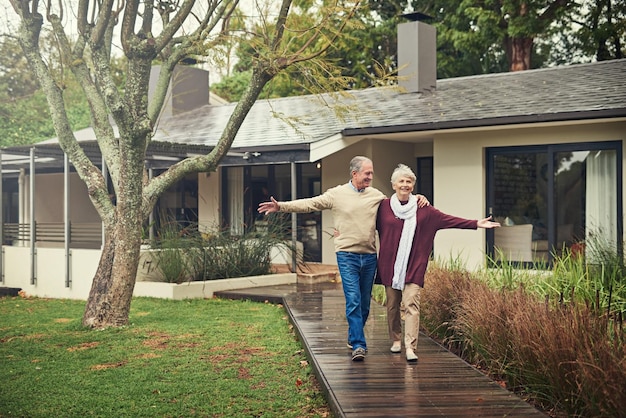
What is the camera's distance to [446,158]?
574 inches

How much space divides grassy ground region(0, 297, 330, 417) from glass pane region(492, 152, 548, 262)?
15.5 feet

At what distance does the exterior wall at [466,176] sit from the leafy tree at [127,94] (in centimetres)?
458

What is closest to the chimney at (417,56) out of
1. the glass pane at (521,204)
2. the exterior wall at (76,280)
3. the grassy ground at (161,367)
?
the glass pane at (521,204)

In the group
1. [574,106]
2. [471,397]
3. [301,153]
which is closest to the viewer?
[471,397]

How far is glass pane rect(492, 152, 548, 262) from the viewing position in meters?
13.4

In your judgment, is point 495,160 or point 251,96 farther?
point 495,160

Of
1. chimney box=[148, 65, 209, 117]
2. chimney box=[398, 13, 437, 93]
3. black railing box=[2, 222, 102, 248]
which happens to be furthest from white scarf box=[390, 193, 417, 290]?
chimney box=[148, 65, 209, 117]

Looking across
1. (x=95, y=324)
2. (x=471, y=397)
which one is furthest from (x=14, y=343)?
(x=471, y=397)

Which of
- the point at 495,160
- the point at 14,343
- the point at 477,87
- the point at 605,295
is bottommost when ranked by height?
the point at 14,343

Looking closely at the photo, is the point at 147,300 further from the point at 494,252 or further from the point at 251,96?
the point at 494,252

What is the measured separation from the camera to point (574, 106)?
12.7 metres

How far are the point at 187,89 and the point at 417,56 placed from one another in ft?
28.0

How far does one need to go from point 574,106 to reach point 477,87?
14.0 ft

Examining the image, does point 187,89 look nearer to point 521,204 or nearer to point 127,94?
point 521,204
